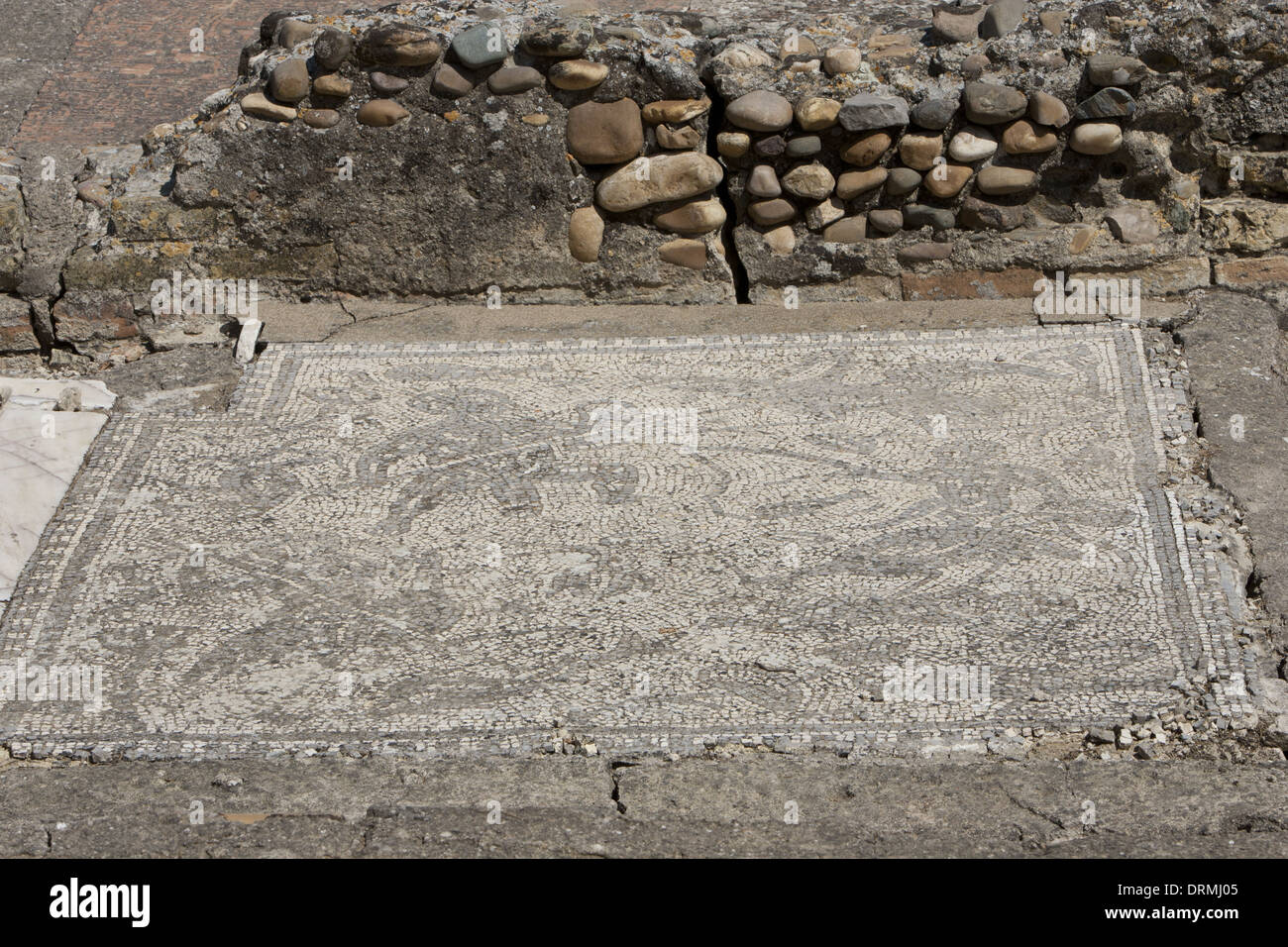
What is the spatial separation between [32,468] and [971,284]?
9.32 ft

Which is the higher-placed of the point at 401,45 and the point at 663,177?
the point at 401,45

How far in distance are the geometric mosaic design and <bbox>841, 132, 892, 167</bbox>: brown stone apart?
56 centimetres

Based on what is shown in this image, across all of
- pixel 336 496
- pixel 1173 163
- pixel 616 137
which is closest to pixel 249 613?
pixel 336 496

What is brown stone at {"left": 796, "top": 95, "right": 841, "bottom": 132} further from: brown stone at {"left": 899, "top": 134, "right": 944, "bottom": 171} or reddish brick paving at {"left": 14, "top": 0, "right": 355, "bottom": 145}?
reddish brick paving at {"left": 14, "top": 0, "right": 355, "bottom": 145}

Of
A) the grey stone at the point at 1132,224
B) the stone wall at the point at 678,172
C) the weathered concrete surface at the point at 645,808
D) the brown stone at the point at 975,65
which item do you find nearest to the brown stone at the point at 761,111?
the stone wall at the point at 678,172

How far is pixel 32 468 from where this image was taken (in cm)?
391

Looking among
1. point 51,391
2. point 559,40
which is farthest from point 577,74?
point 51,391

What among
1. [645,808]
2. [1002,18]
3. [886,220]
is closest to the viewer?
[645,808]

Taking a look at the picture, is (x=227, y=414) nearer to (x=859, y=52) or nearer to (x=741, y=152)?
(x=741, y=152)

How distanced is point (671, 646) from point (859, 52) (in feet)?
Answer: 7.61

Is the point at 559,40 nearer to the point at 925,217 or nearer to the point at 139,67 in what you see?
the point at 925,217

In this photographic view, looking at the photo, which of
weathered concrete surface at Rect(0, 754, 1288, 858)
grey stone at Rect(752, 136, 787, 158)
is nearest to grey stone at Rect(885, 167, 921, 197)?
grey stone at Rect(752, 136, 787, 158)

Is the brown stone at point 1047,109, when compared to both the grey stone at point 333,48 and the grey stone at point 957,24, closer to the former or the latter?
the grey stone at point 957,24

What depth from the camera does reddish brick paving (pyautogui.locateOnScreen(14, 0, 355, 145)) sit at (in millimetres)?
6730
